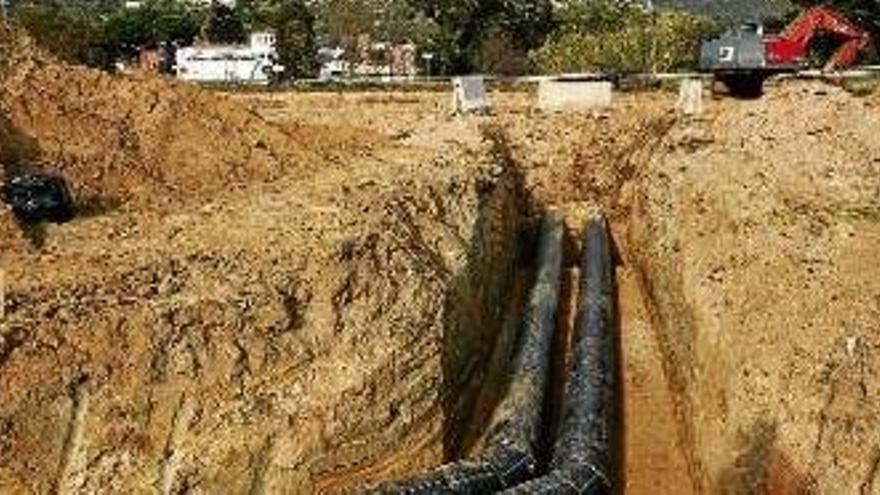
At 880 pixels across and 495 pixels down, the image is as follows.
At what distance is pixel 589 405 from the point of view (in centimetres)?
2661

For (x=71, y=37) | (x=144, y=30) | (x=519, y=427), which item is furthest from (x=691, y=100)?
(x=144, y=30)

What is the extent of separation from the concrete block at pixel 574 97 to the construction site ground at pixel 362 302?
26.0ft

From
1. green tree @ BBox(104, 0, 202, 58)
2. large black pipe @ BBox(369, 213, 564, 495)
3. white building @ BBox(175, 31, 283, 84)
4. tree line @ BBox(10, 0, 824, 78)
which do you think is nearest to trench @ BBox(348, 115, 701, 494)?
large black pipe @ BBox(369, 213, 564, 495)

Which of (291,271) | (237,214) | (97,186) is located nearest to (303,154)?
(97,186)

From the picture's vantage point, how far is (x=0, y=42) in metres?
32.7

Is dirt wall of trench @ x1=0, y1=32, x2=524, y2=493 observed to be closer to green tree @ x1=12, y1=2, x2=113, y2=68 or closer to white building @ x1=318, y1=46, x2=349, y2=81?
green tree @ x1=12, y1=2, x2=113, y2=68

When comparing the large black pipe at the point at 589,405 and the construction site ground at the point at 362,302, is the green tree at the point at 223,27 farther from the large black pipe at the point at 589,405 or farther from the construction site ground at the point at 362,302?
the large black pipe at the point at 589,405

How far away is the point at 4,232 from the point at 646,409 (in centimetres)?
1465

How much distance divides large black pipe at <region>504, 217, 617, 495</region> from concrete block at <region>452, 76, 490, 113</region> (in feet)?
39.3

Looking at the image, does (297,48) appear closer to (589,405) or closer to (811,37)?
(811,37)

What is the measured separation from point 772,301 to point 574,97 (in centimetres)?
2374

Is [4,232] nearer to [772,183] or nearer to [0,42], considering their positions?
[0,42]

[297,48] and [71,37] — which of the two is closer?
[71,37]

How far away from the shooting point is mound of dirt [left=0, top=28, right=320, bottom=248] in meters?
28.7
